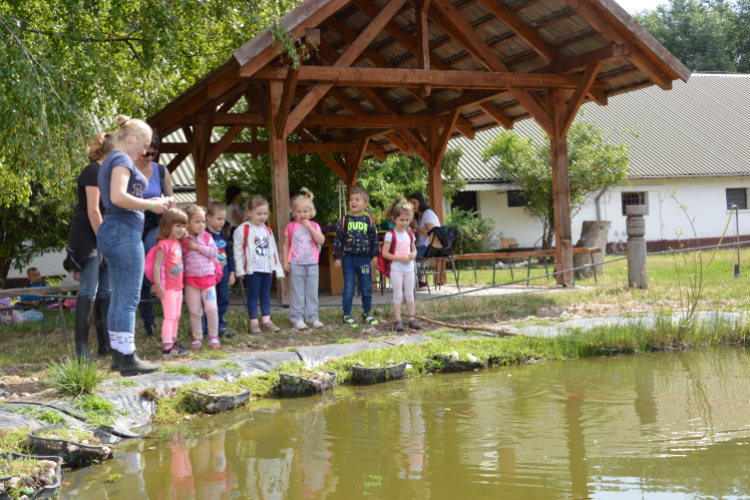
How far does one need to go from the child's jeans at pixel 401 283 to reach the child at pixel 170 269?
2.23m

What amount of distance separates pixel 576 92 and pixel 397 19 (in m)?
3.16

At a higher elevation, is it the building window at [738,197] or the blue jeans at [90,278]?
the building window at [738,197]

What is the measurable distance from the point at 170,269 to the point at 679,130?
85.6 feet

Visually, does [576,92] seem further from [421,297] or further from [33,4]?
[33,4]

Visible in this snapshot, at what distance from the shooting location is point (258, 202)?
23.2 ft

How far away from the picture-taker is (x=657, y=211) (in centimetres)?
2477

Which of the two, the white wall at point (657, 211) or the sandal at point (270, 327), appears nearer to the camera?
the sandal at point (270, 327)

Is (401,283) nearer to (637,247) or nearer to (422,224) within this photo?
(422,224)

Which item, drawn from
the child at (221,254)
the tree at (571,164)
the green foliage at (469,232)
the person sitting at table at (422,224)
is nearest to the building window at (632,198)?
the tree at (571,164)

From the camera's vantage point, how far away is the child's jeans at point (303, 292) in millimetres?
7305

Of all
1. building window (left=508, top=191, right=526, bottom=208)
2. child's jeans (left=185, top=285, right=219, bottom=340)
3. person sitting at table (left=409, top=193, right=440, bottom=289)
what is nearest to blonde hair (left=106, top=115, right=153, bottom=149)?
child's jeans (left=185, top=285, right=219, bottom=340)

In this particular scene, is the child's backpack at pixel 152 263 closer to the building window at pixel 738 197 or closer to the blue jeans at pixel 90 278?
the blue jeans at pixel 90 278

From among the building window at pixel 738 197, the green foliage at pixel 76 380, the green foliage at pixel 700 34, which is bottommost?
the green foliage at pixel 76 380

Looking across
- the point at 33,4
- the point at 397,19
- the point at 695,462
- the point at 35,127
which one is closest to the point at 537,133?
the point at 397,19
